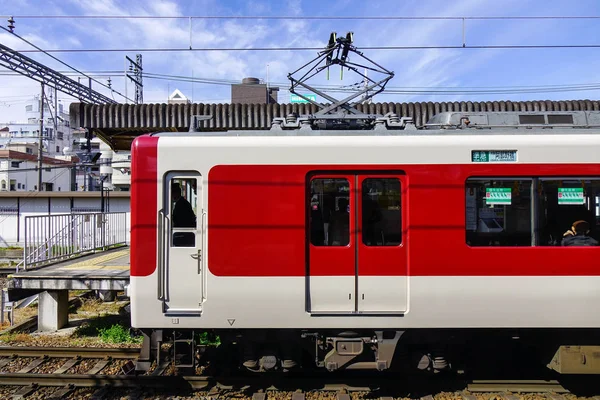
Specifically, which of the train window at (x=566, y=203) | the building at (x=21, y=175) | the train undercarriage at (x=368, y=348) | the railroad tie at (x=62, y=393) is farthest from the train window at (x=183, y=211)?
the building at (x=21, y=175)

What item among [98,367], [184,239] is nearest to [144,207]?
[184,239]

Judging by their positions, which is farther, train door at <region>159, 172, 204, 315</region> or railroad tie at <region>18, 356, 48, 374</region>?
railroad tie at <region>18, 356, 48, 374</region>

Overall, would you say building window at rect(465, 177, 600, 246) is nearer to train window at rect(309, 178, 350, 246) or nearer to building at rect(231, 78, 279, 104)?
train window at rect(309, 178, 350, 246)

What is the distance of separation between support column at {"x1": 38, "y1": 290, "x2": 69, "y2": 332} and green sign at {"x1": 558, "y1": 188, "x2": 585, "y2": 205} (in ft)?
27.0

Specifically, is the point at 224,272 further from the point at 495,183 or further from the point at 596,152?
the point at 596,152

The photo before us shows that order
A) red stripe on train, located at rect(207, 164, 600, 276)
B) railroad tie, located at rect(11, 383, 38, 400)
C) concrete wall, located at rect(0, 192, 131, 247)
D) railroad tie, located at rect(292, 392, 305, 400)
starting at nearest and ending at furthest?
→ red stripe on train, located at rect(207, 164, 600, 276)
railroad tie, located at rect(292, 392, 305, 400)
railroad tie, located at rect(11, 383, 38, 400)
concrete wall, located at rect(0, 192, 131, 247)

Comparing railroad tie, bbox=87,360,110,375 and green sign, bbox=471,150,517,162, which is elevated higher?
green sign, bbox=471,150,517,162

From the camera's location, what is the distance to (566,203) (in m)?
4.59

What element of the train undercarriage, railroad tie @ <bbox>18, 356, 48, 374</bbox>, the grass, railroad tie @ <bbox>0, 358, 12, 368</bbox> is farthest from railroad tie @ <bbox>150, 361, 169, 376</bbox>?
railroad tie @ <bbox>0, 358, 12, 368</bbox>

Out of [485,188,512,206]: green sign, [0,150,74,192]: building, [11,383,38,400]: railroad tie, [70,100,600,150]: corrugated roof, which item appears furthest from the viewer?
[0,150,74,192]: building

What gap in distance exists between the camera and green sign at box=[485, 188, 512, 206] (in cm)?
457

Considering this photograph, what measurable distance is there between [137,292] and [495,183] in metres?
4.28

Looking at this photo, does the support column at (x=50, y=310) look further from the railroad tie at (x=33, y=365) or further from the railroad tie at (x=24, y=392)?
the railroad tie at (x=24, y=392)

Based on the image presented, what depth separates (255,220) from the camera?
179 inches
